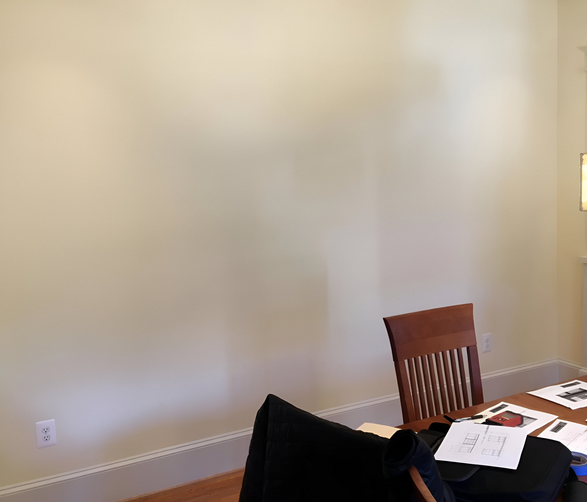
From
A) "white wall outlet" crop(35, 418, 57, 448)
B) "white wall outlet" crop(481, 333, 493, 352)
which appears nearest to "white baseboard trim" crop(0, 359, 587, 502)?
"white wall outlet" crop(35, 418, 57, 448)

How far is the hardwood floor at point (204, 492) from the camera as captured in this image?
2.26 meters

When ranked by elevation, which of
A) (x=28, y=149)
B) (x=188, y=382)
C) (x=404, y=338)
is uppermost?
(x=28, y=149)

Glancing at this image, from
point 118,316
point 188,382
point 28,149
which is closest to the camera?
point 28,149

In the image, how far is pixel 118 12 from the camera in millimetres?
2176

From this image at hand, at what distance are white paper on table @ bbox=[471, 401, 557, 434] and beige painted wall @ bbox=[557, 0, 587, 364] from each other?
226cm

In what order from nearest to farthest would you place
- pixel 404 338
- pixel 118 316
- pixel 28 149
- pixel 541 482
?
pixel 541 482
pixel 404 338
pixel 28 149
pixel 118 316

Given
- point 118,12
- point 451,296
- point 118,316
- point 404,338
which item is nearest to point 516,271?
point 451,296

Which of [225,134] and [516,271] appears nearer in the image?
[225,134]

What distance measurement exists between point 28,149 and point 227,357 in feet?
4.23

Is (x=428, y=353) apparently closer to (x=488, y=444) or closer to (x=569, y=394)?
(x=569, y=394)

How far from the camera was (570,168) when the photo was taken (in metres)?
3.36

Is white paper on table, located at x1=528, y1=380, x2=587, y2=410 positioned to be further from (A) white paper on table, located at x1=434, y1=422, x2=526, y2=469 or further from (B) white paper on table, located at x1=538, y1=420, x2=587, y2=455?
(A) white paper on table, located at x1=434, y1=422, x2=526, y2=469

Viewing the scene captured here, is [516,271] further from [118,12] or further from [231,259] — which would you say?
[118,12]

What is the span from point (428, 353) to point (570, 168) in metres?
2.35
